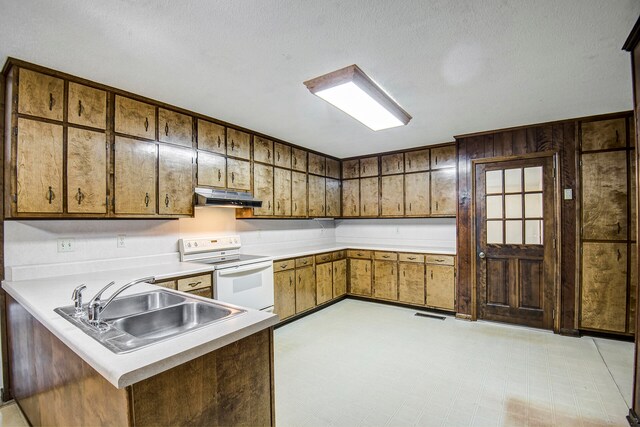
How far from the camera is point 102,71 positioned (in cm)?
229

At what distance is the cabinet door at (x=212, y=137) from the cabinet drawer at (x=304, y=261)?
173 centimetres

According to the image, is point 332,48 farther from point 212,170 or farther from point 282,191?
point 282,191

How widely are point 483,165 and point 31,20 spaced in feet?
14.7

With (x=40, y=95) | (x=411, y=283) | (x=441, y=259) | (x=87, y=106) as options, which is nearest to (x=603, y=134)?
(x=441, y=259)

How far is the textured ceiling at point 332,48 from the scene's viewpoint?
1647mm

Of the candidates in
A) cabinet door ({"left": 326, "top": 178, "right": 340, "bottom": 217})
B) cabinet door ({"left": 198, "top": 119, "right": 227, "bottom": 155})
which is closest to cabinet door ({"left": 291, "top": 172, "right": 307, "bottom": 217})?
cabinet door ({"left": 326, "top": 178, "right": 340, "bottom": 217})

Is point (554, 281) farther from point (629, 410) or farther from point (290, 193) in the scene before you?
point (290, 193)

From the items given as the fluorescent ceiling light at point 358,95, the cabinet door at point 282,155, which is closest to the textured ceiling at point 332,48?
the fluorescent ceiling light at point 358,95

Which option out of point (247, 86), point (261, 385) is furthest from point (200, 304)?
point (247, 86)

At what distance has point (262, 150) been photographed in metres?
4.01

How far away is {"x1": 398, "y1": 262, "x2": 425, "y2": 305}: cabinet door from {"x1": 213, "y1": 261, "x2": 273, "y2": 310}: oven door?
206 cm

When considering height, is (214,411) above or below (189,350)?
below

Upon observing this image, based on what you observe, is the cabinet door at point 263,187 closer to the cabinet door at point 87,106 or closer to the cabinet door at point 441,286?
the cabinet door at point 87,106

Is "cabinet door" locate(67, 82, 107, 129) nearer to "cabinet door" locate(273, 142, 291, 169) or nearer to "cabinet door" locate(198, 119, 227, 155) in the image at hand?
"cabinet door" locate(198, 119, 227, 155)
